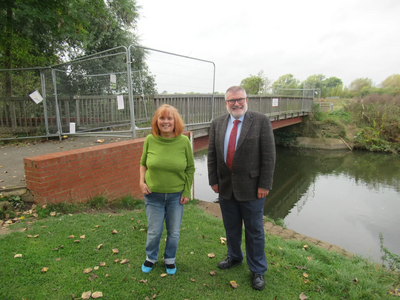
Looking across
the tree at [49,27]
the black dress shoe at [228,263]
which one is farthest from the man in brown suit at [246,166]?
the tree at [49,27]

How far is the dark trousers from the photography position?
272 centimetres

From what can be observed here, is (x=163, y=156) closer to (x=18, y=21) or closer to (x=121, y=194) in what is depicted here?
(x=121, y=194)

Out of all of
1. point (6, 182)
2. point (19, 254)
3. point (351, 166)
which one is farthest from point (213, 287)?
point (351, 166)

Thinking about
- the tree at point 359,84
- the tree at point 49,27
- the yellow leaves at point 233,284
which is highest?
the tree at point 359,84

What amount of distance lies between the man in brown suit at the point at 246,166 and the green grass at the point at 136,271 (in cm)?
46

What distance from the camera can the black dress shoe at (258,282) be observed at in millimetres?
2701

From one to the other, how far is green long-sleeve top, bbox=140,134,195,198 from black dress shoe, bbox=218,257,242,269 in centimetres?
110

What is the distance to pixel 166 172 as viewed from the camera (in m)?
2.58

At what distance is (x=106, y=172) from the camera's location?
181 inches

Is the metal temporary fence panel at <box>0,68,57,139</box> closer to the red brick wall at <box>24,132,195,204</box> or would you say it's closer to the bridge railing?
the bridge railing

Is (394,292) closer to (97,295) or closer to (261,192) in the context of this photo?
(261,192)

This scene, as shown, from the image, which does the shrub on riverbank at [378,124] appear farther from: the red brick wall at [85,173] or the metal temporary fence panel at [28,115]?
the metal temporary fence panel at [28,115]

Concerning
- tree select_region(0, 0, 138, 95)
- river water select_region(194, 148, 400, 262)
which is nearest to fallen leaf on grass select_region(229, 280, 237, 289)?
river water select_region(194, 148, 400, 262)

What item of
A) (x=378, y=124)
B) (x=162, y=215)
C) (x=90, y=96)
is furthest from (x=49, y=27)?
(x=378, y=124)
